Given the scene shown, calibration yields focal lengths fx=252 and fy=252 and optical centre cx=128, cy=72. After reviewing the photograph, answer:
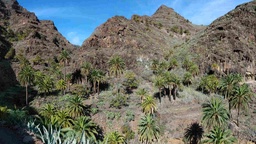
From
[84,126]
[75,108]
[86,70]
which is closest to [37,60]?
[86,70]

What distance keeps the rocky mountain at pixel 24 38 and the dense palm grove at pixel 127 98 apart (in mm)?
6444

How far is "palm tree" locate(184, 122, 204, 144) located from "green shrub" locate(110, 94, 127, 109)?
22.2m

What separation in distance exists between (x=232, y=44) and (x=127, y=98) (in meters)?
54.9

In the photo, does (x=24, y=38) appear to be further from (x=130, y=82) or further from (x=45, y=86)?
(x=130, y=82)

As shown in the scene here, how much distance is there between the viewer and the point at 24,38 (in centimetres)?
14000

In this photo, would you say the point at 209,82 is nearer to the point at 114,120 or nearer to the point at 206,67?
the point at 206,67

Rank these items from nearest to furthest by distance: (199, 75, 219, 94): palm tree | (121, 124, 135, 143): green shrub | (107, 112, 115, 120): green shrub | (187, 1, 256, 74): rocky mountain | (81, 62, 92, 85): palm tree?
(121, 124, 135, 143): green shrub
(107, 112, 115, 120): green shrub
(199, 75, 219, 94): palm tree
(81, 62, 92, 85): palm tree
(187, 1, 256, 74): rocky mountain

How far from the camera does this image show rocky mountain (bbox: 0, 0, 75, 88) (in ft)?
390

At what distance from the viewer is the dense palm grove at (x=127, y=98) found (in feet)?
172

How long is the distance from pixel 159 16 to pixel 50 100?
416 ft

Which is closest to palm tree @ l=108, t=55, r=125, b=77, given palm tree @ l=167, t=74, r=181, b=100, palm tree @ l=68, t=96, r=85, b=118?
palm tree @ l=167, t=74, r=181, b=100

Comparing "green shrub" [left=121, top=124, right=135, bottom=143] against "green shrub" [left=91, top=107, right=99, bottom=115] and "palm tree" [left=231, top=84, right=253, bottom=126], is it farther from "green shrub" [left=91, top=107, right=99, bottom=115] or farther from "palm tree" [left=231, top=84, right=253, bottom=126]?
"palm tree" [left=231, top=84, right=253, bottom=126]

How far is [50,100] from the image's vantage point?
270ft

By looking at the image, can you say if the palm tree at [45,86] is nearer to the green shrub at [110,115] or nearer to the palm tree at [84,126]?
the green shrub at [110,115]
